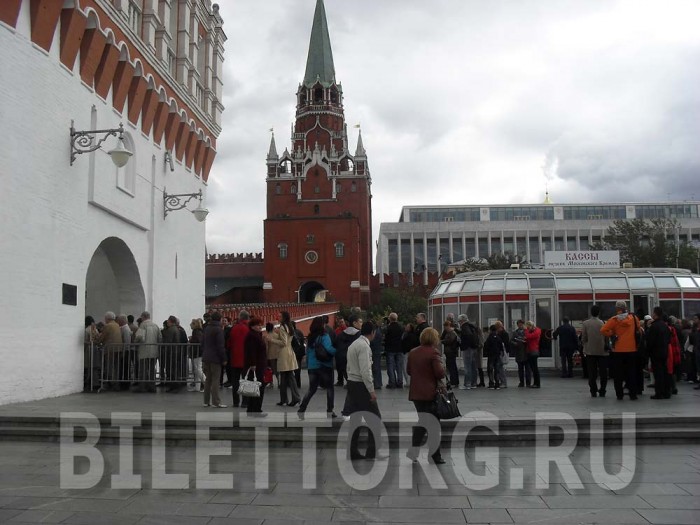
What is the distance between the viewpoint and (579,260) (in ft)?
69.7

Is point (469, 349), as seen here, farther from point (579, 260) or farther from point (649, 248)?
point (649, 248)

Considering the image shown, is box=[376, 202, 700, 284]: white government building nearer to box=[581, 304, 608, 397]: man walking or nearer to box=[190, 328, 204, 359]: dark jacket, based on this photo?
box=[190, 328, 204, 359]: dark jacket

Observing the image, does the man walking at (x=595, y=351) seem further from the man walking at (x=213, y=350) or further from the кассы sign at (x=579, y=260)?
the кассы sign at (x=579, y=260)

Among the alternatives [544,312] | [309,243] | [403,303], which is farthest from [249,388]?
[309,243]

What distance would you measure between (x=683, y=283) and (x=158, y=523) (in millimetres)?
18181

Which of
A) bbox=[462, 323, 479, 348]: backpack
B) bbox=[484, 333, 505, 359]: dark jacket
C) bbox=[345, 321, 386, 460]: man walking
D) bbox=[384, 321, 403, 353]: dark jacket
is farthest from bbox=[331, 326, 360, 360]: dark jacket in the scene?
bbox=[484, 333, 505, 359]: dark jacket

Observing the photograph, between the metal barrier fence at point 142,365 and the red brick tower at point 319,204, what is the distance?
56.7 meters

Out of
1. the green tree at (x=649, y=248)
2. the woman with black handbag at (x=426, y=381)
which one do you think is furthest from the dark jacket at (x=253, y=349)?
the green tree at (x=649, y=248)

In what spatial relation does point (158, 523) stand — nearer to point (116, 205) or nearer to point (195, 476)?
point (195, 476)

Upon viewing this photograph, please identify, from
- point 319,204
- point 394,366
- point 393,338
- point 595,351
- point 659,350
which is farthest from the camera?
point 319,204

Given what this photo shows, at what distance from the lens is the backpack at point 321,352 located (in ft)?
33.7

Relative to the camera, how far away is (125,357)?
1470cm

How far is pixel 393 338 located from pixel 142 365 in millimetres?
5639

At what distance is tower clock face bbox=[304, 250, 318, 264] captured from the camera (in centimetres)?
7219
